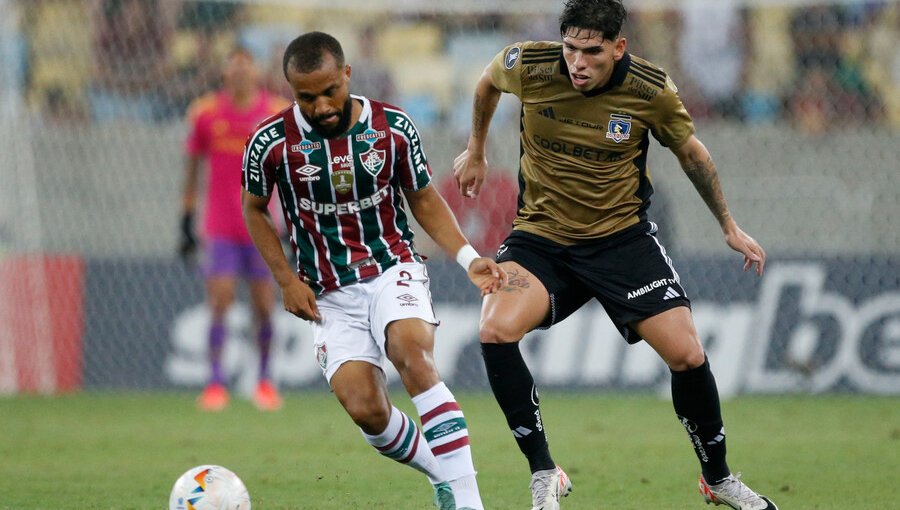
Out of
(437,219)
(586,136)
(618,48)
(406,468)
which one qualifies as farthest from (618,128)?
(406,468)

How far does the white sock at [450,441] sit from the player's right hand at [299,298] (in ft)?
2.05

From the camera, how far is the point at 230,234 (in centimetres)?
1069

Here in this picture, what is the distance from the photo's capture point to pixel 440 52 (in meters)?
13.8

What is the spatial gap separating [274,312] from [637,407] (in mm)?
3161

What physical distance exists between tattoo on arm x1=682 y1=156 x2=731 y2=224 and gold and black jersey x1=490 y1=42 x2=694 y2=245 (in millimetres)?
129

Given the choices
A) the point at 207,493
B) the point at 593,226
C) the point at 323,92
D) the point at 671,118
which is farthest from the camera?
the point at 593,226

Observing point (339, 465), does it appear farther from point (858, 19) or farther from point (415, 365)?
point (858, 19)

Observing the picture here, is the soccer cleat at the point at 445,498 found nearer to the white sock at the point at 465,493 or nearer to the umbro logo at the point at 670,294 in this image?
the white sock at the point at 465,493

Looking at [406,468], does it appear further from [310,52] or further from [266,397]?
[266,397]

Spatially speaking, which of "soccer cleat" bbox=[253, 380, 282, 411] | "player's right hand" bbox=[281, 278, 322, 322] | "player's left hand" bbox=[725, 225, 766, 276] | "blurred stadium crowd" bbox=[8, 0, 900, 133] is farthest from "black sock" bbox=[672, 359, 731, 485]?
"blurred stadium crowd" bbox=[8, 0, 900, 133]

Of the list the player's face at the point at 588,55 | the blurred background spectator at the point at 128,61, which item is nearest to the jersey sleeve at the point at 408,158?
the player's face at the point at 588,55

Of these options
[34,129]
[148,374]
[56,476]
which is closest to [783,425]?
[56,476]

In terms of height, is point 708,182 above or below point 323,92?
below

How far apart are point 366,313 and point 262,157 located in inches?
30.9
